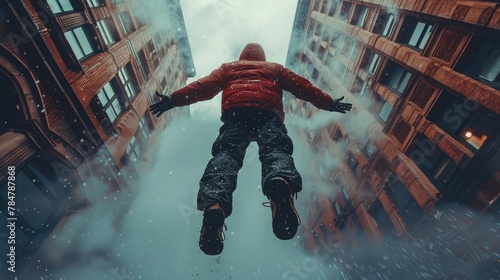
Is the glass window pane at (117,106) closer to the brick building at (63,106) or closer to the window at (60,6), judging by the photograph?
the brick building at (63,106)

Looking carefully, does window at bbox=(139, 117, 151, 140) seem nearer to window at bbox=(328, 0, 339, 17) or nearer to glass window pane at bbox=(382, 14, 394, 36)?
glass window pane at bbox=(382, 14, 394, 36)

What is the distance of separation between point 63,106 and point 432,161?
35.8ft

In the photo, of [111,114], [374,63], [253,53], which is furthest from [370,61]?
[111,114]

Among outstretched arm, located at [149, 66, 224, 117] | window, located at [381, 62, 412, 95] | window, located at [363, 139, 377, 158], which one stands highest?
outstretched arm, located at [149, 66, 224, 117]

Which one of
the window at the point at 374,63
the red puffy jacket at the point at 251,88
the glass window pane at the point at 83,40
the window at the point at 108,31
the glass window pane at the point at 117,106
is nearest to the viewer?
the red puffy jacket at the point at 251,88

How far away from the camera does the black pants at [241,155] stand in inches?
105

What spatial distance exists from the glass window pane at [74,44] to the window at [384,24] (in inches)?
457

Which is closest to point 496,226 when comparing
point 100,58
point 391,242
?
point 391,242

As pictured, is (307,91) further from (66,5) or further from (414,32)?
(66,5)

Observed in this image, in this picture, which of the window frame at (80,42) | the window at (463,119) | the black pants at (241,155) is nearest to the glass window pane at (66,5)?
the window frame at (80,42)

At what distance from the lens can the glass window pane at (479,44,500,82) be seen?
4845 millimetres

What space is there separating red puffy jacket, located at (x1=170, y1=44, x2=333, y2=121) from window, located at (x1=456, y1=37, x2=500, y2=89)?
14.0ft

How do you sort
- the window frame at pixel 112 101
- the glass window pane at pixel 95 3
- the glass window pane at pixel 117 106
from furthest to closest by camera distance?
1. the glass window pane at pixel 117 106
2. the window frame at pixel 112 101
3. the glass window pane at pixel 95 3

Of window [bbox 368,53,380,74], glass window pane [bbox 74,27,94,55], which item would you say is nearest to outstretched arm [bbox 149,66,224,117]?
glass window pane [bbox 74,27,94,55]
